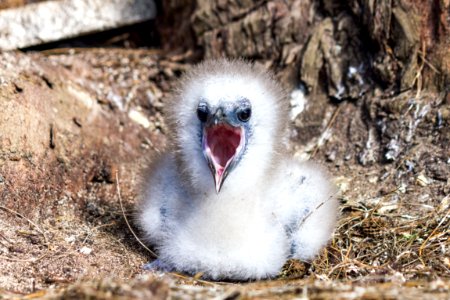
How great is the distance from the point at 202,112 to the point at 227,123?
150 millimetres

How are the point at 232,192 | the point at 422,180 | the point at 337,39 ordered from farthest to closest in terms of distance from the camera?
the point at 337,39 → the point at 422,180 → the point at 232,192

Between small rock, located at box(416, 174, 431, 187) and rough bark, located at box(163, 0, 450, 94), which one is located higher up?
rough bark, located at box(163, 0, 450, 94)

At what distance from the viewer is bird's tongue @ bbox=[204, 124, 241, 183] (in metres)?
3.30

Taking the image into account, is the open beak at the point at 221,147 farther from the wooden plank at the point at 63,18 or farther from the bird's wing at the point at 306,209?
the wooden plank at the point at 63,18

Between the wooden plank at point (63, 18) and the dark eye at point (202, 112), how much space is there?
2.24 meters

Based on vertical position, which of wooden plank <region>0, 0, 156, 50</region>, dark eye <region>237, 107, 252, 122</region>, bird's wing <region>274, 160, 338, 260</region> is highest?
wooden plank <region>0, 0, 156, 50</region>

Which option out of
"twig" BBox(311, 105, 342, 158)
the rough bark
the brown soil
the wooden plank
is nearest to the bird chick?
the brown soil

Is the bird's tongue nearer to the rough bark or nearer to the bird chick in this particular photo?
the bird chick

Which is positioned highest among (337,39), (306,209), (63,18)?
(63,18)

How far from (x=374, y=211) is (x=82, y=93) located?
230 centimetres

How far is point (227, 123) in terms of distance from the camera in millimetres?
3275

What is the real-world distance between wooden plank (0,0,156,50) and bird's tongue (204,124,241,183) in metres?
2.32

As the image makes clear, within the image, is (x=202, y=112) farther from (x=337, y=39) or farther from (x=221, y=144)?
(x=337, y=39)

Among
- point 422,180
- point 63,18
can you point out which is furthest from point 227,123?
point 63,18
